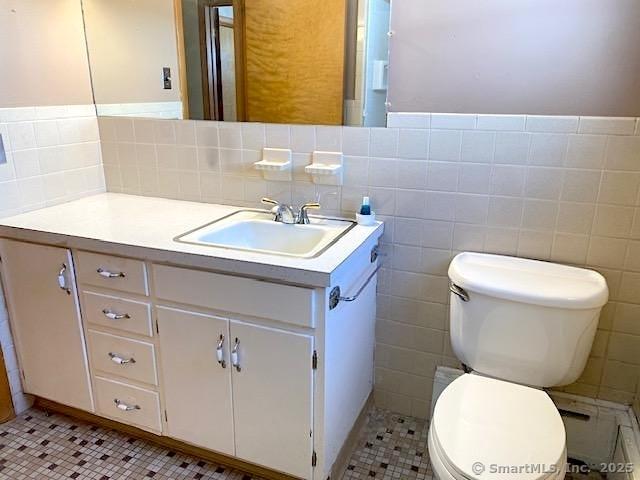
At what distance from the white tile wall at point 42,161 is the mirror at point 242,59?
150 mm

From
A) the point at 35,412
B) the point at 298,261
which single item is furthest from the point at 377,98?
the point at 35,412

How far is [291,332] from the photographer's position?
4.76 ft

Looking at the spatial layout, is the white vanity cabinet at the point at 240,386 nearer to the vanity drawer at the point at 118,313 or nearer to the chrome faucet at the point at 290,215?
the vanity drawer at the point at 118,313

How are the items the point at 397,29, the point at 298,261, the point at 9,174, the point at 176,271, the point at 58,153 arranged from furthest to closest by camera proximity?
the point at 58,153 → the point at 9,174 → the point at 397,29 → the point at 176,271 → the point at 298,261

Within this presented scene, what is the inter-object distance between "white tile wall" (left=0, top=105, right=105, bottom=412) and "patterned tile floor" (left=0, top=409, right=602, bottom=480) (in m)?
0.21

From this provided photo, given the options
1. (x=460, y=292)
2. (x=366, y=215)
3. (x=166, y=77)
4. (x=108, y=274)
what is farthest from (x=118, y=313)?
(x=460, y=292)

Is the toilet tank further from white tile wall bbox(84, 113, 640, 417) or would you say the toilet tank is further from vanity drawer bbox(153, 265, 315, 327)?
vanity drawer bbox(153, 265, 315, 327)

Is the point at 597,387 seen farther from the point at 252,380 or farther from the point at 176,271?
the point at 176,271

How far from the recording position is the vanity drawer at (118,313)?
1648 mm

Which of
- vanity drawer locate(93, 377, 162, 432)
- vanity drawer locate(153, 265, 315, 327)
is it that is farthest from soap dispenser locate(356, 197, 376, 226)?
vanity drawer locate(93, 377, 162, 432)

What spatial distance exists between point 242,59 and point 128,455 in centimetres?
155

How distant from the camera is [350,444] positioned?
183 cm

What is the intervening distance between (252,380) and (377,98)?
1.04 m

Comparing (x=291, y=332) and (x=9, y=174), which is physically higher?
(x=9, y=174)
